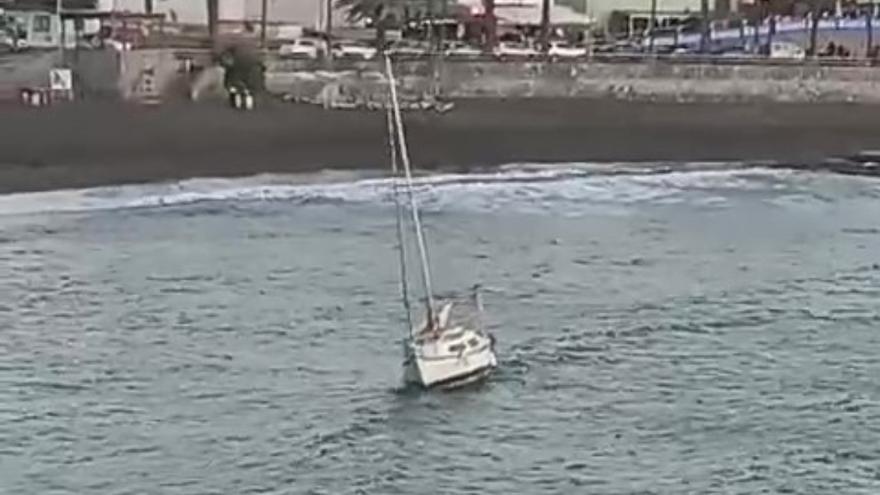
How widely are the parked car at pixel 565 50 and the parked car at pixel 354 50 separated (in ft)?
23.4

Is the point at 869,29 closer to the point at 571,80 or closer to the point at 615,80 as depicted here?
the point at 615,80

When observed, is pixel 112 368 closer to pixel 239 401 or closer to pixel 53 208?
pixel 239 401

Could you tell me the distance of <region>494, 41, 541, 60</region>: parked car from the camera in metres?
87.2

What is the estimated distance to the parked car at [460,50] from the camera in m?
86.1

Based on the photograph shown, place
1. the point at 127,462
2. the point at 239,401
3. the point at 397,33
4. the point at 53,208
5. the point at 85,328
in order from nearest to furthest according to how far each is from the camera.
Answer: the point at 127,462 → the point at 239,401 → the point at 85,328 → the point at 53,208 → the point at 397,33

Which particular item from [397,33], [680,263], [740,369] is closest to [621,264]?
[680,263]

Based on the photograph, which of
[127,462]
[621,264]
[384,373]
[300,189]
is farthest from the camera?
[300,189]

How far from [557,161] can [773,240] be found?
1544 cm

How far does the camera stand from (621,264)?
48875mm

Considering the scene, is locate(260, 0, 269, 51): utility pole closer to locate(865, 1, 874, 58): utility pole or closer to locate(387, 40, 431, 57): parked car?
locate(387, 40, 431, 57): parked car

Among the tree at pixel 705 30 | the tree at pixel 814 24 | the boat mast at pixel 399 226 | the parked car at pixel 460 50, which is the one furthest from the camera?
the tree at pixel 705 30

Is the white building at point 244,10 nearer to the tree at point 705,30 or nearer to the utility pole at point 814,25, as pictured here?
the tree at point 705,30

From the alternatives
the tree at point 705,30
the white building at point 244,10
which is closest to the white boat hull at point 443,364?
the white building at point 244,10

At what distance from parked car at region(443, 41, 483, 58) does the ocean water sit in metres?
24.6
